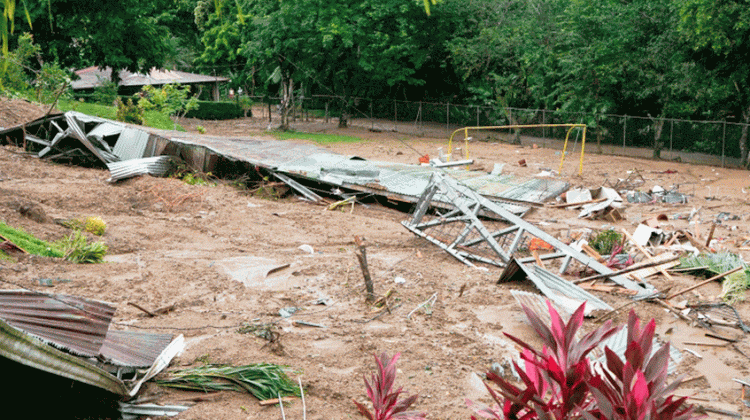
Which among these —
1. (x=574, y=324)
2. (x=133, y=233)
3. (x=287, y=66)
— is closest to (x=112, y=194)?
(x=133, y=233)

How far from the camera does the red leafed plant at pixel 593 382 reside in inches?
77.3

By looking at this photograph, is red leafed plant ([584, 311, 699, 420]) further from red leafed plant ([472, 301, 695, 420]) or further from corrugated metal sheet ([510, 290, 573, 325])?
corrugated metal sheet ([510, 290, 573, 325])

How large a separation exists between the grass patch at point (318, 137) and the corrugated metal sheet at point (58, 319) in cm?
2326

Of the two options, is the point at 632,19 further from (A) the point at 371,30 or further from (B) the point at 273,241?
(B) the point at 273,241

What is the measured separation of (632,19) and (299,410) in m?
22.2

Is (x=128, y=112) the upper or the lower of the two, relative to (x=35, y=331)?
upper

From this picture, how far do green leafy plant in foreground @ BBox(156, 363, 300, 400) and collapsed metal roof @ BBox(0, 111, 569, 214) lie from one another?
9.68 meters


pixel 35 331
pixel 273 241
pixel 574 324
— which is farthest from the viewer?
pixel 273 241

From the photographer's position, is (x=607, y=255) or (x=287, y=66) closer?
(x=607, y=255)

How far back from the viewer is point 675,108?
73.6ft

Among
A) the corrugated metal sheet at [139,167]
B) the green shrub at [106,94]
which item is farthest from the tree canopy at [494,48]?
the corrugated metal sheet at [139,167]

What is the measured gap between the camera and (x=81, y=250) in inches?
368

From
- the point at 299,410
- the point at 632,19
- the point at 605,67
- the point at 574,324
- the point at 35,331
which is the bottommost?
the point at 299,410

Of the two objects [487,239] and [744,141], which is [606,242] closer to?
[487,239]
